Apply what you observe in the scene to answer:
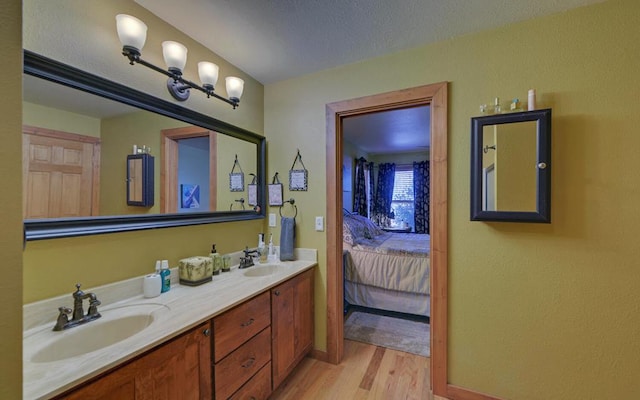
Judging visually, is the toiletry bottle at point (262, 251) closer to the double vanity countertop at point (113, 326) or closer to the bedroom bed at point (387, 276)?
the double vanity countertop at point (113, 326)

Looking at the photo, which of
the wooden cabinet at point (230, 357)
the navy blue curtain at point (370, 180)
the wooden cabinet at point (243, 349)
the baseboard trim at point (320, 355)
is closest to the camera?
the wooden cabinet at point (230, 357)

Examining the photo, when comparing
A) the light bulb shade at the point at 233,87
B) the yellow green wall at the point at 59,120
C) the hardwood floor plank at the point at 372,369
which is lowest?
the hardwood floor plank at the point at 372,369

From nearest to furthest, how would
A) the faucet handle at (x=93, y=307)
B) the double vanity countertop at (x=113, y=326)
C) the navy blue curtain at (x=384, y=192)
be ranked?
the double vanity countertop at (x=113, y=326) → the faucet handle at (x=93, y=307) → the navy blue curtain at (x=384, y=192)

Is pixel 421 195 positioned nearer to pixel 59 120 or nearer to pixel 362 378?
pixel 362 378

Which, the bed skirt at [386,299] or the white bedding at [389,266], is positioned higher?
the white bedding at [389,266]

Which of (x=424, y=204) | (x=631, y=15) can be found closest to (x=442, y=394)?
(x=631, y=15)

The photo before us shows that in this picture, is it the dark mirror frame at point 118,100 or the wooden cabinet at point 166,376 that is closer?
the wooden cabinet at point 166,376

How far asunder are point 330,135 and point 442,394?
2036 millimetres

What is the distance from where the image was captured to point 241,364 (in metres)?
1.38

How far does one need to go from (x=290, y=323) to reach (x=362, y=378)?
72 centimetres

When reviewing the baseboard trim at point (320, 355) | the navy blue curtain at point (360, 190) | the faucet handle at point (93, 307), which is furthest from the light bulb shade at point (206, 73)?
the navy blue curtain at point (360, 190)

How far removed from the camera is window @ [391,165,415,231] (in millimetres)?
5984

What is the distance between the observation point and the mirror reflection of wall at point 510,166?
1521mm

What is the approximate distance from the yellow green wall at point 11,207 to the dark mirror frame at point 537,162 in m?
1.96
